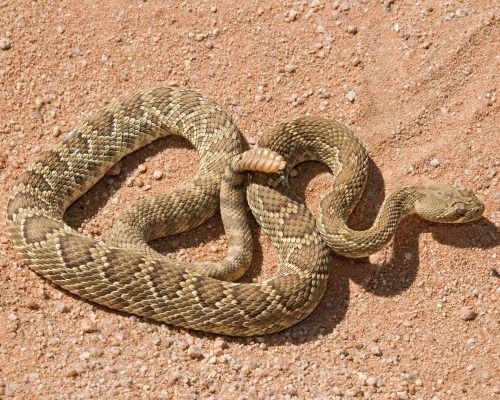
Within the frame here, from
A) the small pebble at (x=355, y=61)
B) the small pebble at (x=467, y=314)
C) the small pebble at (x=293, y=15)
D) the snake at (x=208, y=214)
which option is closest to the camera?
the snake at (x=208, y=214)

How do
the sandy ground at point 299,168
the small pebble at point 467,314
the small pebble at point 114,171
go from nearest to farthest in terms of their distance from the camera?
1. the sandy ground at point 299,168
2. the small pebble at point 467,314
3. the small pebble at point 114,171

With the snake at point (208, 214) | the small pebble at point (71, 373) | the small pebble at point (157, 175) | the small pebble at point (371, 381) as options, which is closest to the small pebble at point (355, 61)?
the snake at point (208, 214)

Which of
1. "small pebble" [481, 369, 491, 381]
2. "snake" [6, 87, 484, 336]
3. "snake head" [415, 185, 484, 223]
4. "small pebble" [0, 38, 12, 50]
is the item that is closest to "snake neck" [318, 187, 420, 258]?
"snake" [6, 87, 484, 336]

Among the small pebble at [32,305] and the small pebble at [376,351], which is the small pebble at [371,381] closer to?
the small pebble at [376,351]

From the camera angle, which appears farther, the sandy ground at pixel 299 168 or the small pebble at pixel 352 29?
the small pebble at pixel 352 29

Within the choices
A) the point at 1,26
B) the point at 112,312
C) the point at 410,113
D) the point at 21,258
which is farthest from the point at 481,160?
the point at 1,26

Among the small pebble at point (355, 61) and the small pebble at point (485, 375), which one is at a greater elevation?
the small pebble at point (355, 61)

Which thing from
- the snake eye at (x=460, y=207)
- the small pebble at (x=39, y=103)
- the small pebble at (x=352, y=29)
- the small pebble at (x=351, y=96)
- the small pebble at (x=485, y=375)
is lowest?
the small pebble at (x=485, y=375)

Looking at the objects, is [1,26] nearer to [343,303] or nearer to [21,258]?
[21,258]

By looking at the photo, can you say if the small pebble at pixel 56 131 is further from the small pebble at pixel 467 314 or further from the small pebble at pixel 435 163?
the small pebble at pixel 467 314

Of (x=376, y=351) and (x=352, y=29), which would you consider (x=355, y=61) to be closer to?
(x=352, y=29)
